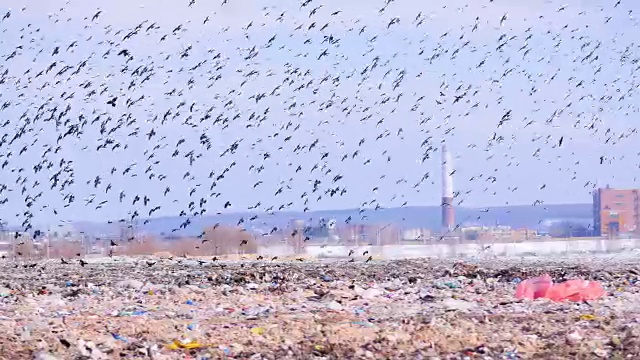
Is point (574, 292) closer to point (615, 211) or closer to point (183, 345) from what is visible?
point (183, 345)

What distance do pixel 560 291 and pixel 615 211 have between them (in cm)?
5561

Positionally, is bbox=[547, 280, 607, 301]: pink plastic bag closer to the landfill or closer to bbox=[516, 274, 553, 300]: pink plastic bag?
bbox=[516, 274, 553, 300]: pink plastic bag

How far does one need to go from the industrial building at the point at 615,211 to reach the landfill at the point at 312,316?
45125 millimetres

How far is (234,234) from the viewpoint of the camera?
Result: 39219 mm

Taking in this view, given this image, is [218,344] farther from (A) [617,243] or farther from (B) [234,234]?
(A) [617,243]

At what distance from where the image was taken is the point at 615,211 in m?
71.8

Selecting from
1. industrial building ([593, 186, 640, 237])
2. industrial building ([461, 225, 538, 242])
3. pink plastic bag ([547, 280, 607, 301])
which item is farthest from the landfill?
industrial building ([593, 186, 640, 237])

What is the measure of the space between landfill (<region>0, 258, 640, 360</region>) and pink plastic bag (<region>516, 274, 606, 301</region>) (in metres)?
0.34

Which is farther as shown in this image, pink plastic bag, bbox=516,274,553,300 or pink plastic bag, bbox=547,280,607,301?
pink plastic bag, bbox=516,274,553,300

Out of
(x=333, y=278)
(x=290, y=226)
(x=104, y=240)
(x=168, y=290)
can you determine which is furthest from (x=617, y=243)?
(x=168, y=290)

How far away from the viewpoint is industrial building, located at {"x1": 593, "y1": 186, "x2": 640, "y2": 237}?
68.8m

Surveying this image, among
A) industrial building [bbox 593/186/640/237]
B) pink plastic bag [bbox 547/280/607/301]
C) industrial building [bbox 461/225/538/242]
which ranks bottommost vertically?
pink plastic bag [bbox 547/280/607/301]

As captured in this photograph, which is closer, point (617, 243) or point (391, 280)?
point (391, 280)

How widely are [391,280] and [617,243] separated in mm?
26432
